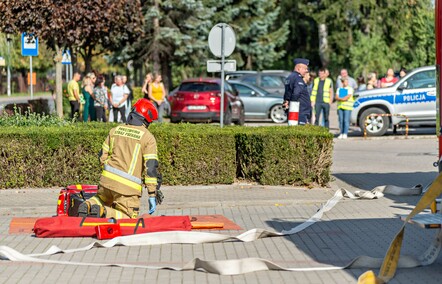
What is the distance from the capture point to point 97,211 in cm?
1183

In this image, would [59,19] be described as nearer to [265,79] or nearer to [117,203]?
[117,203]

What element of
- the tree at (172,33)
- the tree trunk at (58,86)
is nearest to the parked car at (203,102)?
the tree trunk at (58,86)

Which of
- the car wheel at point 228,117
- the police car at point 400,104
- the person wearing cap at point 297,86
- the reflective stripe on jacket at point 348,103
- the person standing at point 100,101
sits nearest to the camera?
the person wearing cap at point 297,86

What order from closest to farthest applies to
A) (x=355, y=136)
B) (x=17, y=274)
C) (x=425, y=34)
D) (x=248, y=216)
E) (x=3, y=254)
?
(x=17, y=274) < (x=3, y=254) < (x=248, y=216) < (x=355, y=136) < (x=425, y=34)

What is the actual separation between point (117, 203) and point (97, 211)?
0.80 feet

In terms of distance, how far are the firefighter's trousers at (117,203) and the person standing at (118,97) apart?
663 inches

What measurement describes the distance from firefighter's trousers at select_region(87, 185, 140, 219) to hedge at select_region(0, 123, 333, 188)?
4.09 meters

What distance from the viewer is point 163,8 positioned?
151 feet

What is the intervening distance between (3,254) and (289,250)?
2.82 metres

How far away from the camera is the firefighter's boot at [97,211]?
465 inches

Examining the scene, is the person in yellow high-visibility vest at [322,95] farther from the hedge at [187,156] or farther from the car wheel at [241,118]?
the hedge at [187,156]

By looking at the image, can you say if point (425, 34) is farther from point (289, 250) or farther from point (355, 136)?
point (289, 250)

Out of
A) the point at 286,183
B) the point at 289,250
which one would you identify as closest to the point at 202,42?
the point at 286,183

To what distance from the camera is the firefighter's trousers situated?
11.8 m
